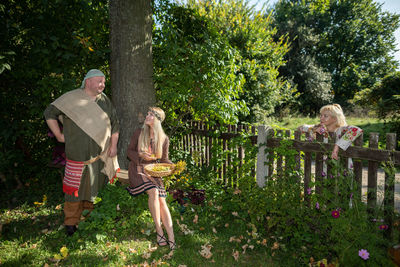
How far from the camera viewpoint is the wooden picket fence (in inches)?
105

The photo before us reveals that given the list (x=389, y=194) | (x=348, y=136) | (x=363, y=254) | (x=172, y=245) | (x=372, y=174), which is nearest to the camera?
(x=363, y=254)

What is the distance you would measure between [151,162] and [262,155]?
1.76 metres

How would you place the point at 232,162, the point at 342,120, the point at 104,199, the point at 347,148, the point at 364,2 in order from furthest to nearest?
the point at 364,2 → the point at 232,162 → the point at 104,199 → the point at 342,120 → the point at 347,148

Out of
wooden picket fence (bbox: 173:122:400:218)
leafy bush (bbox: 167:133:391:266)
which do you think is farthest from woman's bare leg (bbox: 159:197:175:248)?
wooden picket fence (bbox: 173:122:400:218)

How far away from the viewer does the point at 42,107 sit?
4.31 meters

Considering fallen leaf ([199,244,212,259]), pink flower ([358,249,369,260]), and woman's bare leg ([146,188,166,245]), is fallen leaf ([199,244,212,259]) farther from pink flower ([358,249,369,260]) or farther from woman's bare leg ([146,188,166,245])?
pink flower ([358,249,369,260])

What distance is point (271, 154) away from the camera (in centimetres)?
395

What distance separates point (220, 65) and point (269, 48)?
798cm

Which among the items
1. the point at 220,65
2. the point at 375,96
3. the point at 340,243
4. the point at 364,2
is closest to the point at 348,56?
the point at 364,2

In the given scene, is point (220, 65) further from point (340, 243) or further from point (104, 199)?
point (340, 243)

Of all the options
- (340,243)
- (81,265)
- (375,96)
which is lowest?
(81,265)

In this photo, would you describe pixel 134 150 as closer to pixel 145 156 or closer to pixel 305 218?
pixel 145 156

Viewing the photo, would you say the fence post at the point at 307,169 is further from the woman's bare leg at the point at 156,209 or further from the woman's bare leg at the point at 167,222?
the woman's bare leg at the point at 156,209

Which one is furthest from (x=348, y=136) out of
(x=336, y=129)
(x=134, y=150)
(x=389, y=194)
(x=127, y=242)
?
(x=127, y=242)
